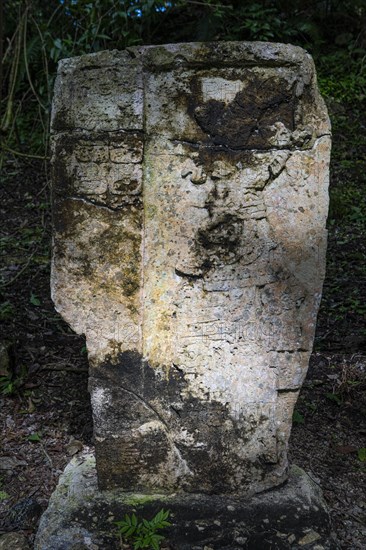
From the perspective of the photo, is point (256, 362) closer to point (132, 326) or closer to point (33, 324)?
point (132, 326)

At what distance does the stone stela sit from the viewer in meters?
2.33

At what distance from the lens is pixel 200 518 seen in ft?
8.11

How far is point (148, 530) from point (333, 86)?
19.2 feet

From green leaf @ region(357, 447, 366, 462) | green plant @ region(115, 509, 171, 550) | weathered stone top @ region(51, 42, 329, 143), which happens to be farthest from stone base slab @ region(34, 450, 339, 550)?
weathered stone top @ region(51, 42, 329, 143)

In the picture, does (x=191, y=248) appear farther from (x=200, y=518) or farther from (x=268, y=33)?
(x=268, y=33)

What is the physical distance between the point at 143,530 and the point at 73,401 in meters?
1.46

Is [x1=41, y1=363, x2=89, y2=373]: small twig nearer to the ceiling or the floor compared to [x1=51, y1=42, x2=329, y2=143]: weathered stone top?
nearer to the floor

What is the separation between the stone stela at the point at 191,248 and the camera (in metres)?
2.33

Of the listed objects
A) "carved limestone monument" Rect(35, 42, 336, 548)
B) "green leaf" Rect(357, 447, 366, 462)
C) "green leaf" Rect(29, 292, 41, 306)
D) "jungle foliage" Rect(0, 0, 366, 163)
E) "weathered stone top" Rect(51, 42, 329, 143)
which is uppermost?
"jungle foliage" Rect(0, 0, 366, 163)

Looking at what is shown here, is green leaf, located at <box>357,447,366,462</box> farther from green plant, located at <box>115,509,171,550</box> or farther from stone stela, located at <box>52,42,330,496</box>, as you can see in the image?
green plant, located at <box>115,509,171,550</box>

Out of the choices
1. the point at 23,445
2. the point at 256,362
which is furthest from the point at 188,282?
the point at 23,445

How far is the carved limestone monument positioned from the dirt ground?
0.57m

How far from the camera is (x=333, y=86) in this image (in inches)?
284

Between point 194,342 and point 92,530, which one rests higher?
point 194,342
